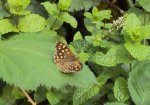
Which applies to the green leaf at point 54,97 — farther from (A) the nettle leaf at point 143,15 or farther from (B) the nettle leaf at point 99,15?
(A) the nettle leaf at point 143,15

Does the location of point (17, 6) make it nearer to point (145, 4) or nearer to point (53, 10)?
point (53, 10)

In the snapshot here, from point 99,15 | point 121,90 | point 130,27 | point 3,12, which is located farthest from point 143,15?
point 3,12

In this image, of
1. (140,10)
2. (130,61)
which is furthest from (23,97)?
(140,10)

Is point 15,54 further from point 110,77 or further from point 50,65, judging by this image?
point 110,77

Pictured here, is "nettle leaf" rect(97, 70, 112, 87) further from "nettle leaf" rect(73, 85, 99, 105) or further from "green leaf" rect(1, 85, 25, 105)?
"green leaf" rect(1, 85, 25, 105)

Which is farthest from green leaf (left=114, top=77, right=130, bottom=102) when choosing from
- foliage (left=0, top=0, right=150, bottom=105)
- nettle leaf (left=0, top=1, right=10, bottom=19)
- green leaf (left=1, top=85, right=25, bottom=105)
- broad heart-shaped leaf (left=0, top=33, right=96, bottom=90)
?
nettle leaf (left=0, top=1, right=10, bottom=19)

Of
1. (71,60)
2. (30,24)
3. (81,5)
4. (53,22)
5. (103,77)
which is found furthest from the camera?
(81,5)
